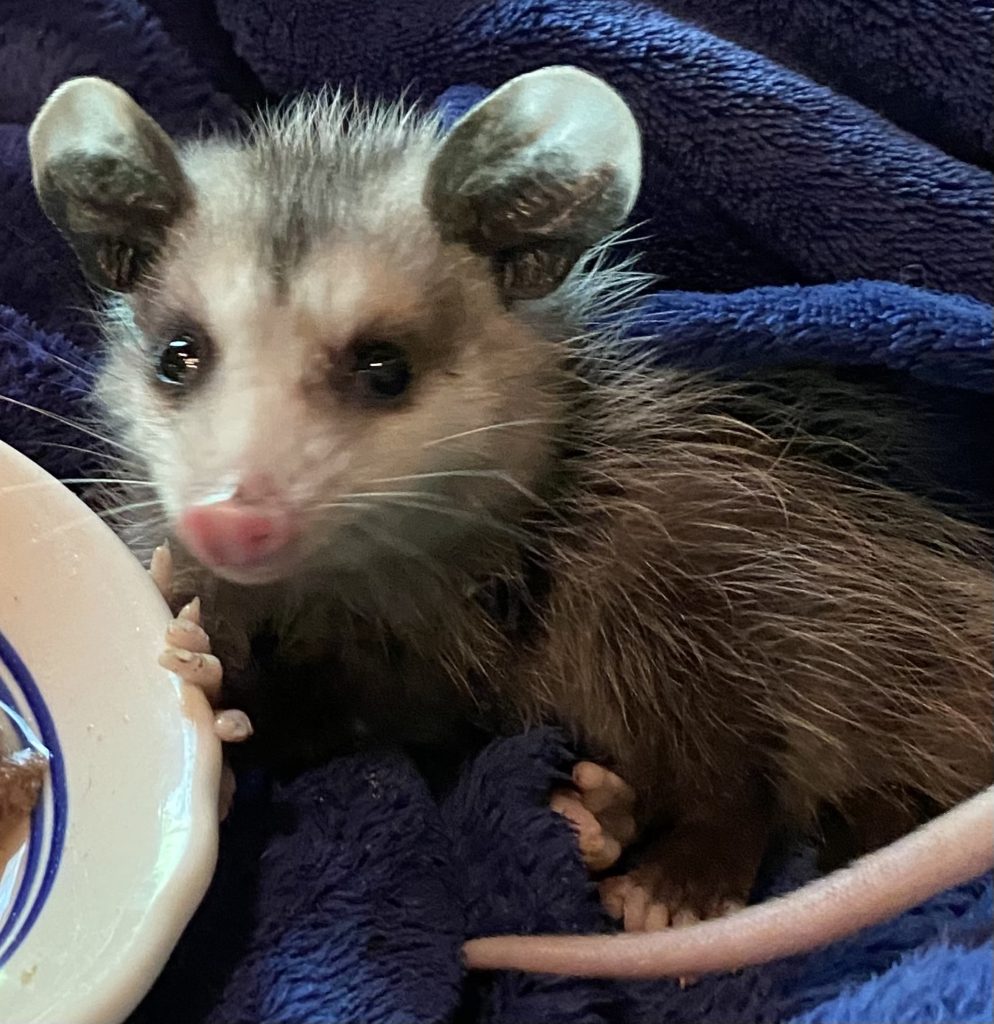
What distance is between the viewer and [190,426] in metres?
1.07

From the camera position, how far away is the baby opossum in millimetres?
1080

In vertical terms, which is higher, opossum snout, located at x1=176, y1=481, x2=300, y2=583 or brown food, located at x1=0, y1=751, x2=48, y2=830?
opossum snout, located at x1=176, y1=481, x2=300, y2=583

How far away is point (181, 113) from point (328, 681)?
2.50 feet

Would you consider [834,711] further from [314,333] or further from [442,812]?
[314,333]

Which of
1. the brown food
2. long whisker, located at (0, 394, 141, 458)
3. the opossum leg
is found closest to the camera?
the brown food

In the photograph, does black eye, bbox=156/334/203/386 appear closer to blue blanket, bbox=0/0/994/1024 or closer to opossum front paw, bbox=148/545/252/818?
opossum front paw, bbox=148/545/252/818

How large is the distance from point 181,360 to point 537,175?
34cm

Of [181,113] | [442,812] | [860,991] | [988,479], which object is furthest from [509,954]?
[181,113]

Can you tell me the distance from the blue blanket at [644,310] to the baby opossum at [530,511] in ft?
0.19

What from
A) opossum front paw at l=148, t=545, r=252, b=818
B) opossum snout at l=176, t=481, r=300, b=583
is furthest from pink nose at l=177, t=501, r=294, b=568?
opossum front paw at l=148, t=545, r=252, b=818

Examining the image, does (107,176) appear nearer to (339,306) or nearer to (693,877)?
(339,306)

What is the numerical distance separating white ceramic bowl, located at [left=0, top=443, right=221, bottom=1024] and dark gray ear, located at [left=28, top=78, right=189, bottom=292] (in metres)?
0.21

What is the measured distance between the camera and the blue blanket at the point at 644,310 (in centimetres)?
109

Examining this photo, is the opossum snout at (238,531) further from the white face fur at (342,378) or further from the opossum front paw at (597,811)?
the opossum front paw at (597,811)
